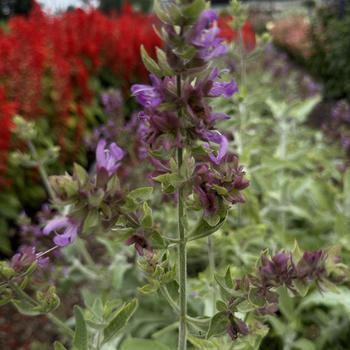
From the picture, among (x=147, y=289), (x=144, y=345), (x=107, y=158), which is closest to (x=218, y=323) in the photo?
(x=147, y=289)

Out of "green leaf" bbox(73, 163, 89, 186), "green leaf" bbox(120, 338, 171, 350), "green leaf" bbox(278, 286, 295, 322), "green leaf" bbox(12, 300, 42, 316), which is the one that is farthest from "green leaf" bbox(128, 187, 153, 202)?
"green leaf" bbox(278, 286, 295, 322)

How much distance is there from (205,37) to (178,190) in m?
0.25

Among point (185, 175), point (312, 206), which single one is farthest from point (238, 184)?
point (312, 206)

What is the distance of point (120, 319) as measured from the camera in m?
1.07

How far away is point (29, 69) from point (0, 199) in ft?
3.17

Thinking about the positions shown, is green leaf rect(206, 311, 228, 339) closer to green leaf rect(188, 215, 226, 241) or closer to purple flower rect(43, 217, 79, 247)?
green leaf rect(188, 215, 226, 241)

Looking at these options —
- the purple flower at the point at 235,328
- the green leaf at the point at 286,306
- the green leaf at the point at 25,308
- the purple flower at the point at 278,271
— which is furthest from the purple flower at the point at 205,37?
the green leaf at the point at 286,306

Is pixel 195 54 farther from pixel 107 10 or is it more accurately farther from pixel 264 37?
pixel 107 10

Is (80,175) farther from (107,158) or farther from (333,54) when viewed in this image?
(333,54)

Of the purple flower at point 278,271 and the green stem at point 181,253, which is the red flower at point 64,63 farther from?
the purple flower at point 278,271

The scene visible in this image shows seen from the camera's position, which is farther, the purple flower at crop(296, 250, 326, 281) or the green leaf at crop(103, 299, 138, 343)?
the green leaf at crop(103, 299, 138, 343)

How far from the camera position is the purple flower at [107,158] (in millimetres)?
804

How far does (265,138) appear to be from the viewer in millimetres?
4148

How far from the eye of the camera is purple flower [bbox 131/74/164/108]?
0.82 meters
